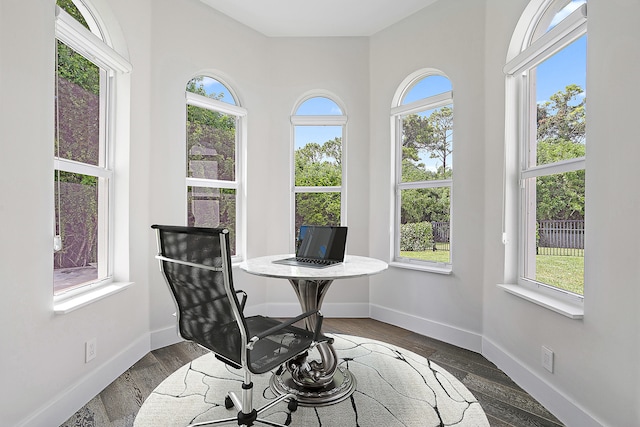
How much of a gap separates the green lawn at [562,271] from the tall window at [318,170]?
6.58 ft

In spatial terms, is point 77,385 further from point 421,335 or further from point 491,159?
point 491,159

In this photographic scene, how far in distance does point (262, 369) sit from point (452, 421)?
1156mm

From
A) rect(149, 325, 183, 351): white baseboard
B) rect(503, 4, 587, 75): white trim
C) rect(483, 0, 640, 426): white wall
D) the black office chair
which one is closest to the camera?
the black office chair

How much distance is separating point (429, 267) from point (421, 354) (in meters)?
0.86

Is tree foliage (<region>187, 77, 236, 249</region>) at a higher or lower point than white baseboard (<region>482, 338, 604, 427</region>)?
higher

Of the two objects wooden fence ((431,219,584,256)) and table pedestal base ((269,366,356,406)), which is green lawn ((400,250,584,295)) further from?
table pedestal base ((269,366,356,406))

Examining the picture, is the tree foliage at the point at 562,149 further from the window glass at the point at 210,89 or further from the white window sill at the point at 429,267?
the window glass at the point at 210,89

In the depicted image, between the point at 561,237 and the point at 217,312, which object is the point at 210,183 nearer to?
the point at 217,312

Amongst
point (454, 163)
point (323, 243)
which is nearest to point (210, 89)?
point (323, 243)

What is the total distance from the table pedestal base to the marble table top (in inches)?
30.5

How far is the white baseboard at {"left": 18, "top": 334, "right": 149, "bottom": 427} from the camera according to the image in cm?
176

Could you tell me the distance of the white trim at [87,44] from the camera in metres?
1.95

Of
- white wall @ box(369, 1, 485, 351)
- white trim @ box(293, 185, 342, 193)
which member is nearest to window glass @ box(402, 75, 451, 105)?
white wall @ box(369, 1, 485, 351)

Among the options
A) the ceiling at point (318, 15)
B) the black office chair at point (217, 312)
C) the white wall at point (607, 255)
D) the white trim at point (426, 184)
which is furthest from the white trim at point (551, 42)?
the black office chair at point (217, 312)
